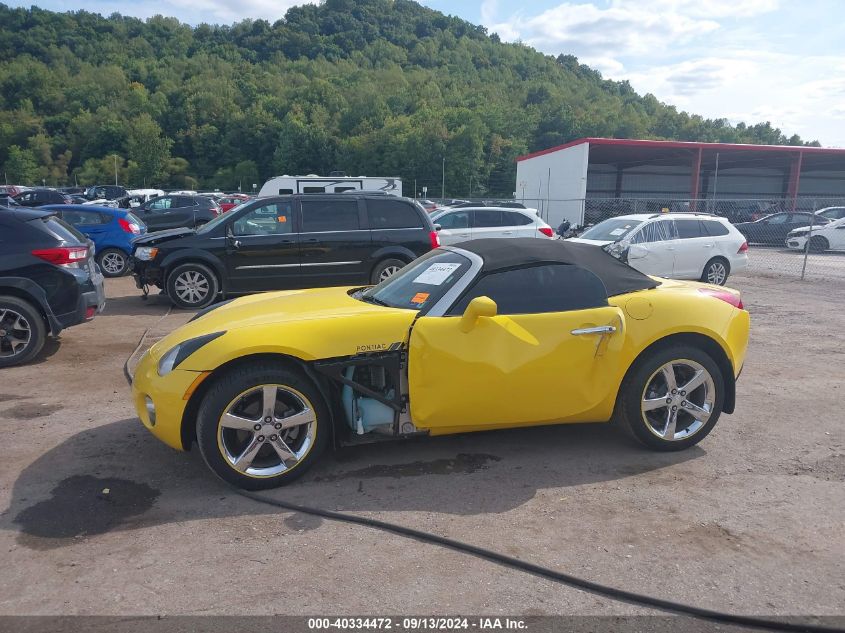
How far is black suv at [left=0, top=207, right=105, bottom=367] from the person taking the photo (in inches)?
259

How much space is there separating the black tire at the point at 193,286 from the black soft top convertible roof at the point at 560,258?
6.41 metres

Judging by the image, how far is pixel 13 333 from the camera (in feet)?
21.7

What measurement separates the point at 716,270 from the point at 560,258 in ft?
33.5

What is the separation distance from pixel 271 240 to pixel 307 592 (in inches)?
307

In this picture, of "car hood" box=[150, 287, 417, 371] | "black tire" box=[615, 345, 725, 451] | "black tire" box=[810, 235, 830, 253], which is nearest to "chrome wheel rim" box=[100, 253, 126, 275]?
"car hood" box=[150, 287, 417, 371]

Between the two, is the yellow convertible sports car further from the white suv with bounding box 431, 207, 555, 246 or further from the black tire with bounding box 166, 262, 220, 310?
the white suv with bounding box 431, 207, 555, 246

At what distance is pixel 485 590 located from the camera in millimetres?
2869

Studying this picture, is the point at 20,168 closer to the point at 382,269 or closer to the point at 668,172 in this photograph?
the point at 668,172

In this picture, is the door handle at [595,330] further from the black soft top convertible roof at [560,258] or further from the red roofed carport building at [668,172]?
the red roofed carport building at [668,172]

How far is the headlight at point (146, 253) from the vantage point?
10.0m

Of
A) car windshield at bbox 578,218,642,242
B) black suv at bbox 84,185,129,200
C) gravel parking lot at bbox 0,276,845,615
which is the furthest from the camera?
black suv at bbox 84,185,129,200

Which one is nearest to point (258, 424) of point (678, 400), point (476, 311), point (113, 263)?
point (476, 311)

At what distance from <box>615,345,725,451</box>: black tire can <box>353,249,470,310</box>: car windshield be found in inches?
A: 55.4

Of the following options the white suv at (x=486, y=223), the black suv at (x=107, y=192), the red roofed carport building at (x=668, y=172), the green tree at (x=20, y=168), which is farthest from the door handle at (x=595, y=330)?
the green tree at (x=20, y=168)
